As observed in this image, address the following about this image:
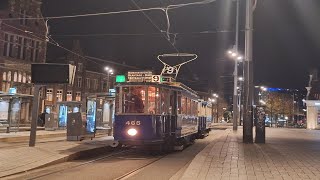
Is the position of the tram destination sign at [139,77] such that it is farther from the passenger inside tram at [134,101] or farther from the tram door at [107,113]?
the tram door at [107,113]

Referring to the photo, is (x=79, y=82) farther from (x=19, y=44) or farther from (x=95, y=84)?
(x=19, y=44)

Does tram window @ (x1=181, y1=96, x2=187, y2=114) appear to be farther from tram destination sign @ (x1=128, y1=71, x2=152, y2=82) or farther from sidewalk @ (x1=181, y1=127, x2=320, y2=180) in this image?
sidewalk @ (x1=181, y1=127, x2=320, y2=180)

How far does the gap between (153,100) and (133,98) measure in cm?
81

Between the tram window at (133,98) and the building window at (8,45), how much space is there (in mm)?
43198

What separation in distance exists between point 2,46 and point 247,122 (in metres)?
41.6

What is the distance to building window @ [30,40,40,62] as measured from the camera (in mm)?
61662

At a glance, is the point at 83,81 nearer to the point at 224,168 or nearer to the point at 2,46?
the point at 2,46

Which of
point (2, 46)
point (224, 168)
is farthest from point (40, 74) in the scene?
point (2, 46)

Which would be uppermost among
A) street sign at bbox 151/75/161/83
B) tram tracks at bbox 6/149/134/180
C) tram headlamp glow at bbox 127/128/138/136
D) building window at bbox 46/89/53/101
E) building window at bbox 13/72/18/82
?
building window at bbox 13/72/18/82

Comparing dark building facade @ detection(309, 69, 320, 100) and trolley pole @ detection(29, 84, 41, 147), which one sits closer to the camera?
trolley pole @ detection(29, 84, 41, 147)

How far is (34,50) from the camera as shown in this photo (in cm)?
6197

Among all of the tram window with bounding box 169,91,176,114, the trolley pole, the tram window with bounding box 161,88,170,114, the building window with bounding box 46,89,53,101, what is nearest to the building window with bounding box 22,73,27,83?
the building window with bounding box 46,89,53,101

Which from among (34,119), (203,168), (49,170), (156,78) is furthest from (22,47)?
(203,168)

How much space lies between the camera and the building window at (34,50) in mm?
61662
